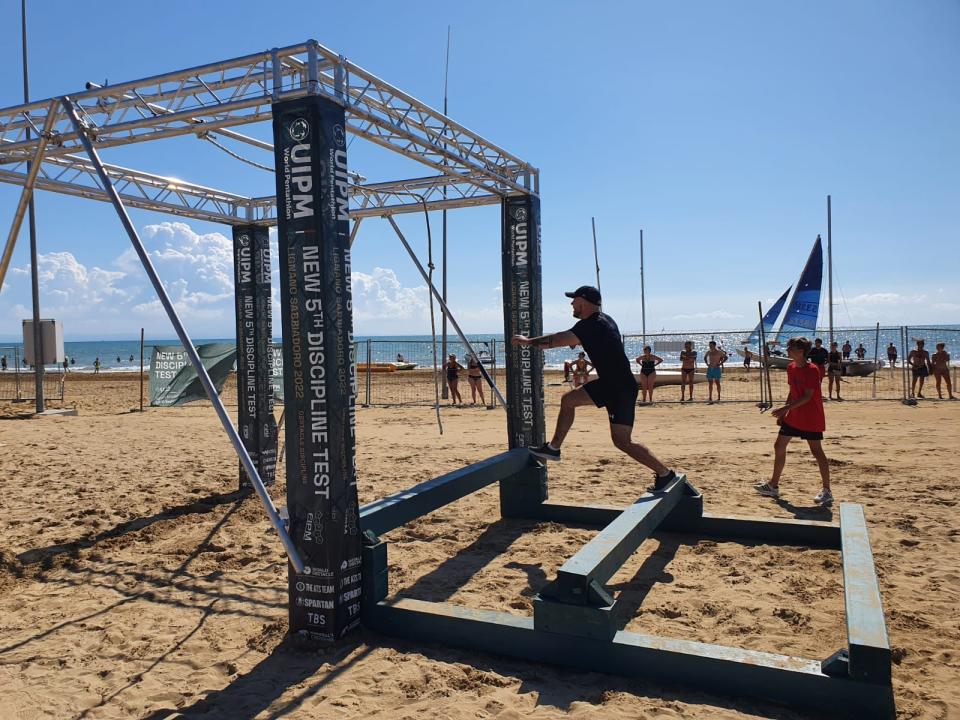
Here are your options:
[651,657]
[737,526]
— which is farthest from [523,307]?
[651,657]

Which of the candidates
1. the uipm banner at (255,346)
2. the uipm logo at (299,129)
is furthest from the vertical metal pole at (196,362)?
the uipm banner at (255,346)

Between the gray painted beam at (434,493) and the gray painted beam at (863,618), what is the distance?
108 inches

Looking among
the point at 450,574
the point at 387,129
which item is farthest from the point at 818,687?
the point at 387,129

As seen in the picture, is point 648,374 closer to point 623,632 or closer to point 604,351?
point 604,351

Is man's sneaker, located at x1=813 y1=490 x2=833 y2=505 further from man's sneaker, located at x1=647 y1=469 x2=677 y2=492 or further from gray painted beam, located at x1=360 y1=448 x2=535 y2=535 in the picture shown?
gray painted beam, located at x1=360 y1=448 x2=535 y2=535

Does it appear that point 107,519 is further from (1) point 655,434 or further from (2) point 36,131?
(1) point 655,434

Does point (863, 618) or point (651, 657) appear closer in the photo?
point (863, 618)

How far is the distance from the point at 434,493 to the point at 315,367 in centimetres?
159

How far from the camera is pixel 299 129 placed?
4.15 meters

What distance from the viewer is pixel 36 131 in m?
5.34

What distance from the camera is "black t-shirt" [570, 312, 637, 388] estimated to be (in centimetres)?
543

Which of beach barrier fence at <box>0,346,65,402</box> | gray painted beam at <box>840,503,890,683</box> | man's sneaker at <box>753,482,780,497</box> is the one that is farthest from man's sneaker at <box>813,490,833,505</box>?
beach barrier fence at <box>0,346,65,402</box>

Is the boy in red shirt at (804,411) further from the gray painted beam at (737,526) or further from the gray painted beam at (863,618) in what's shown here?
the gray painted beam at (863,618)

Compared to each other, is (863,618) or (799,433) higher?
(799,433)
